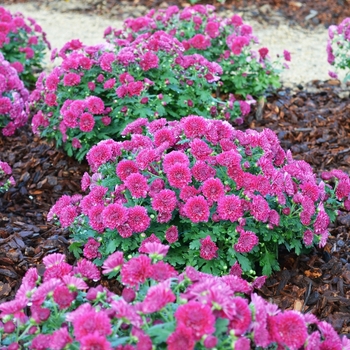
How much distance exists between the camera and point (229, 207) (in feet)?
9.84

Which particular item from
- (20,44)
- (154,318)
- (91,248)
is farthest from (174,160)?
(20,44)

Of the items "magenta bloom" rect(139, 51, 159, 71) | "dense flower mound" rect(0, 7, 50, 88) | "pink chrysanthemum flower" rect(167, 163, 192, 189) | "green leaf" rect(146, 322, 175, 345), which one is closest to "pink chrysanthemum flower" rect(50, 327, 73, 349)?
"green leaf" rect(146, 322, 175, 345)

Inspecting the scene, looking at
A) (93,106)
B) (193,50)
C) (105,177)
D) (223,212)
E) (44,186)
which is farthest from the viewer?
(193,50)

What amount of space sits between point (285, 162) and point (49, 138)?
216 cm

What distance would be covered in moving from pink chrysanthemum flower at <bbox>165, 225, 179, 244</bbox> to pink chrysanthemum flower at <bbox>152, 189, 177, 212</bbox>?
0.45 feet

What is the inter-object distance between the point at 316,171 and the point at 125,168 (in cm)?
209

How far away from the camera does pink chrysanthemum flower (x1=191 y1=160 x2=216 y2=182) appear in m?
3.13

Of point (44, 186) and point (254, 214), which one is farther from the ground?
Result: point (254, 214)

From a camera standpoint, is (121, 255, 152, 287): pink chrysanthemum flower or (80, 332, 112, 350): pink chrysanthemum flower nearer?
(80, 332, 112, 350): pink chrysanthemum flower

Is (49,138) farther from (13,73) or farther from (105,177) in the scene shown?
(105,177)

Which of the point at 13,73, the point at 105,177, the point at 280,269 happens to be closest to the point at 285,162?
the point at 280,269

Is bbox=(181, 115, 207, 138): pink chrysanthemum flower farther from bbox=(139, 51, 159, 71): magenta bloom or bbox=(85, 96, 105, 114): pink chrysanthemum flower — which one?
bbox=(139, 51, 159, 71): magenta bloom

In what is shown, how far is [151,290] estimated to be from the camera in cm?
210

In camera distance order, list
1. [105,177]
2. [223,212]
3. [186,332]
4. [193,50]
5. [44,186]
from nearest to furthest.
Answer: [186,332]
[223,212]
[105,177]
[44,186]
[193,50]
